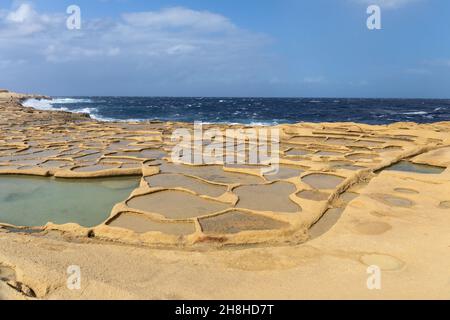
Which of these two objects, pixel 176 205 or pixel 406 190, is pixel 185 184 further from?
pixel 406 190

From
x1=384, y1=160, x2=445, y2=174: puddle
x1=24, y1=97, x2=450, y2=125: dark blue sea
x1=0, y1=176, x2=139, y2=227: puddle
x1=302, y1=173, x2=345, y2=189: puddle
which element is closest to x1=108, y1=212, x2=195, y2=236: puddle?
x1=0, y1=176, x2=139, y2=227: puddle

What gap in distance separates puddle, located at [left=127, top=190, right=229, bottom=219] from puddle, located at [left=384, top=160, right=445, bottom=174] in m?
5.07

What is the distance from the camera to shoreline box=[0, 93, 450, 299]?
383 centimetres

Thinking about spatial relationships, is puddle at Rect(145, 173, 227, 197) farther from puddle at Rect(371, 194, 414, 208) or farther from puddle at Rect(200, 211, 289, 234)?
puddle at Rect(371, 194, 414, 208)

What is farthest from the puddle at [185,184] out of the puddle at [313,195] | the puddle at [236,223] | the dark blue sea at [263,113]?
the dark blue sea at [263,113]

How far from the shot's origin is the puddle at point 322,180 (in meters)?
7.66

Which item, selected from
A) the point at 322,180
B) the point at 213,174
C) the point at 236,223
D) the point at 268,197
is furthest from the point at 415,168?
the point at 236,223

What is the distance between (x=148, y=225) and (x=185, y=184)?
2350mm

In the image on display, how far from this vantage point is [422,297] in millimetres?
3438

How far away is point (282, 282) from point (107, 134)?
44.4ft

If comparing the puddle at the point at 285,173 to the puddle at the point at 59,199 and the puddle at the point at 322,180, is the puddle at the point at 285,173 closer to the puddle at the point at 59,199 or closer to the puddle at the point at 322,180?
the puddle at the point at 322,180

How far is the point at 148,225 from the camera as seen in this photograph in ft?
18.6

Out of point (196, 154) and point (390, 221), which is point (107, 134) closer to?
point (196, 154)

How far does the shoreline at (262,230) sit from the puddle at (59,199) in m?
0.35
